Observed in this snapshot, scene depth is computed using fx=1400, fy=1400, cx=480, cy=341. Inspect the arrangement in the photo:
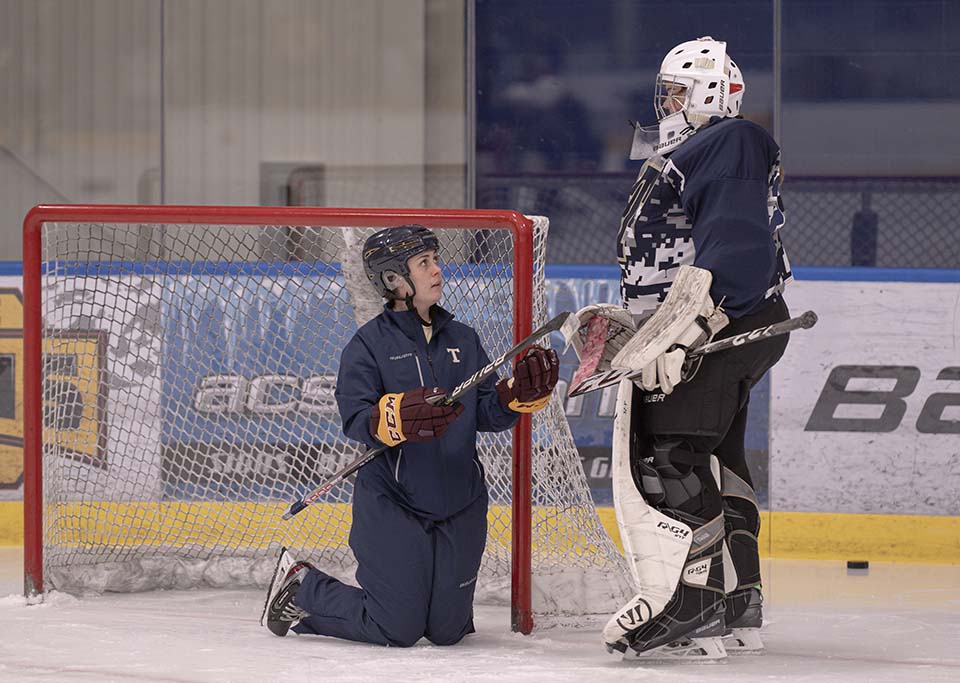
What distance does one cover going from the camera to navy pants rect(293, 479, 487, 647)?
2730 mm

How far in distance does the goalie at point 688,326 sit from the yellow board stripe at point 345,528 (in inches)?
25.9

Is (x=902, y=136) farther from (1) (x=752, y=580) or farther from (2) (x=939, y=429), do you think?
(1) (x=752, y=580)

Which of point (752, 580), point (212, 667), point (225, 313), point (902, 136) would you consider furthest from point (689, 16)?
point (212, 667)

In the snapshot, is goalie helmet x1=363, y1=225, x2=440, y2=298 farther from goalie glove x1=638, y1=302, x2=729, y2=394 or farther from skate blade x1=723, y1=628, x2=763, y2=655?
skate blade x1=723, y1=628, x2=763, y2=655

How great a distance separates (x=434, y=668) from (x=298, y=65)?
470 centimetres

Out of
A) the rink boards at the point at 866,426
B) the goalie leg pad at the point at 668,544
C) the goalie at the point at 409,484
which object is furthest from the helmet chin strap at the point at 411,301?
the rink boards at the point at 866,426

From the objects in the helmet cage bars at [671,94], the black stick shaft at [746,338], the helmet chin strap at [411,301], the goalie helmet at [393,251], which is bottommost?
the black stick shaft at [746,338]

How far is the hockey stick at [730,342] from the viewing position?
2.31 meters

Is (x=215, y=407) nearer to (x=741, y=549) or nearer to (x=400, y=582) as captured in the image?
(x=400, y=582)

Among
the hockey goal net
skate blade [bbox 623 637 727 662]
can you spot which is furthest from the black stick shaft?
the hockey goal net

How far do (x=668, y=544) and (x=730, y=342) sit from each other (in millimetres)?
390

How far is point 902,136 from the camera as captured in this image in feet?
19.1

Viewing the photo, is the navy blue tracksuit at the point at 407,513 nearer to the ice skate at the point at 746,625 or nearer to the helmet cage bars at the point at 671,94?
the ice skate at the point at 746,625

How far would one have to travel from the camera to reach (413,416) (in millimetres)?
2602
